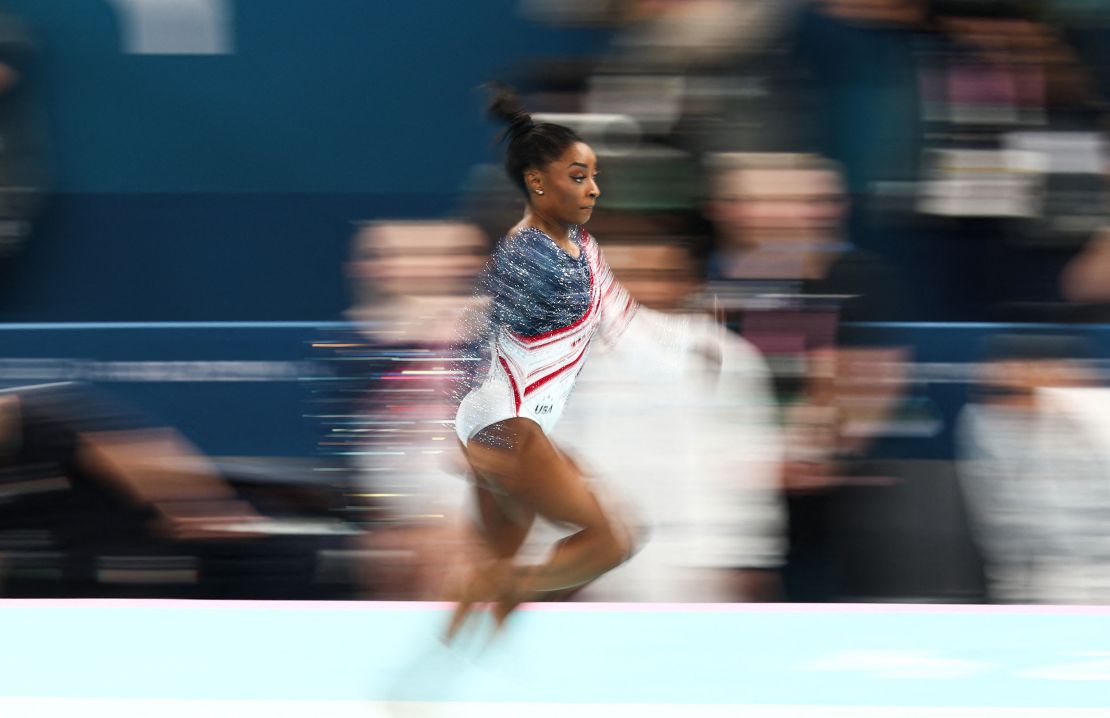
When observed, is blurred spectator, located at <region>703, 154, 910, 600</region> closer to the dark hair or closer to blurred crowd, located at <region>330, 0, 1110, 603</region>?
blurred crowd, located at <region>330, 0, 1110, 603</region>

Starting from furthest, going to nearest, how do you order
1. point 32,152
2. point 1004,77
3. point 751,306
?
point 32,152, point 1004,77, point 751,306

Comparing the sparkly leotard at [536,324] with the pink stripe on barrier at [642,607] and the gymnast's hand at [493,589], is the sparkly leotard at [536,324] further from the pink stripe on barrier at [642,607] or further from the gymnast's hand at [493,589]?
the pink stripe on barrier at [642,607]

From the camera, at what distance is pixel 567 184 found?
197 centimetres

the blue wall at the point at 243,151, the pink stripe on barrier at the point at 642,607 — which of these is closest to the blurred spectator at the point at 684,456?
the pink stripe on barrier at the point at 642,607

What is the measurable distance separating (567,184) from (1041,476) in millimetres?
1650

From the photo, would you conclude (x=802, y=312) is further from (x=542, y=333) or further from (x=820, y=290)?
(x=542, y=333)

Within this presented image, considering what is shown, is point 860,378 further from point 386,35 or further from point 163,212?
point 163,212

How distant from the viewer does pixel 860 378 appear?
3.15 meters

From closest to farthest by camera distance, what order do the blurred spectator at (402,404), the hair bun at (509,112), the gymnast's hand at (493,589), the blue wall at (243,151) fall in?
1. the hair bun at (509,112)
2. the gymnast's hand at (493,589)
3. the blurred spectator at (402,404)
4. the blue wall at (243,151)

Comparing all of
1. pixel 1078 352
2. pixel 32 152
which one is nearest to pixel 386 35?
pixel 32 152

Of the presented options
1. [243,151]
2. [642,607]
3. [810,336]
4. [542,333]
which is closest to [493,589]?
[542,333]

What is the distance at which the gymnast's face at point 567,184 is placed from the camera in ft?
6.45

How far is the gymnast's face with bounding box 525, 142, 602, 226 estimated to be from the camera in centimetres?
196

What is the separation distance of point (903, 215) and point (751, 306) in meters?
0.71
